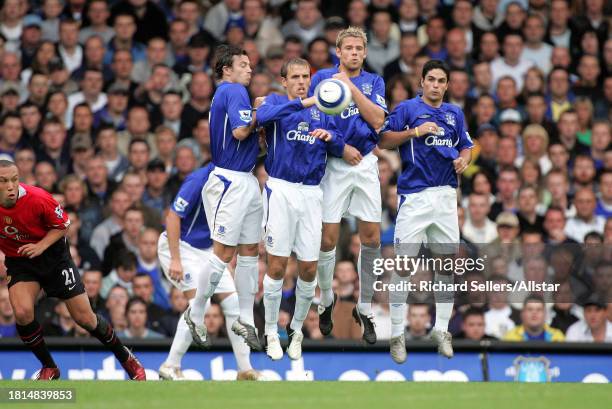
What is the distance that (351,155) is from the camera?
527 inches

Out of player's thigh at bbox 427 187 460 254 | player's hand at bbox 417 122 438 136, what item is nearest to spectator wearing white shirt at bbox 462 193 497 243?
player's thigh at bbox 427 187 460 254

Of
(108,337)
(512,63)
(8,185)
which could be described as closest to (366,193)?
(108,337)

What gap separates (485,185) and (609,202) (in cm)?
161

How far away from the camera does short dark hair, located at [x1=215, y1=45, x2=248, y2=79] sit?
13617 mm

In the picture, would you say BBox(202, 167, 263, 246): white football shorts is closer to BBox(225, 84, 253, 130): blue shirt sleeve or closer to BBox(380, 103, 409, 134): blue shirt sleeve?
BBox(225, 84, 253, 130): blue shirt sleeve

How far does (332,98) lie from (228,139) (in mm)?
1431

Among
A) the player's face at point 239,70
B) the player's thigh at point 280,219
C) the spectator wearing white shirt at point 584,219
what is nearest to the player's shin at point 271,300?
the player's thigh at point 280,219

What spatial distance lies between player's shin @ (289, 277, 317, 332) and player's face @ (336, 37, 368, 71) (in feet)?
6.74

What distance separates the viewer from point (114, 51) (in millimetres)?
19703

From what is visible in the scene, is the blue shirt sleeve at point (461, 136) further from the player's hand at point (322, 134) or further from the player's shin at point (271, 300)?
the player's shin at point (271, 300)

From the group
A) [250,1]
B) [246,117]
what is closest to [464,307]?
[246,117]

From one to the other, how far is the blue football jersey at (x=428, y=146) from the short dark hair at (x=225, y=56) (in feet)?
5.14

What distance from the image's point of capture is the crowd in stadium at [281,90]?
1656 centimetres

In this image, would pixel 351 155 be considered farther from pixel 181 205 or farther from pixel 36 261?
pixel 36 261
